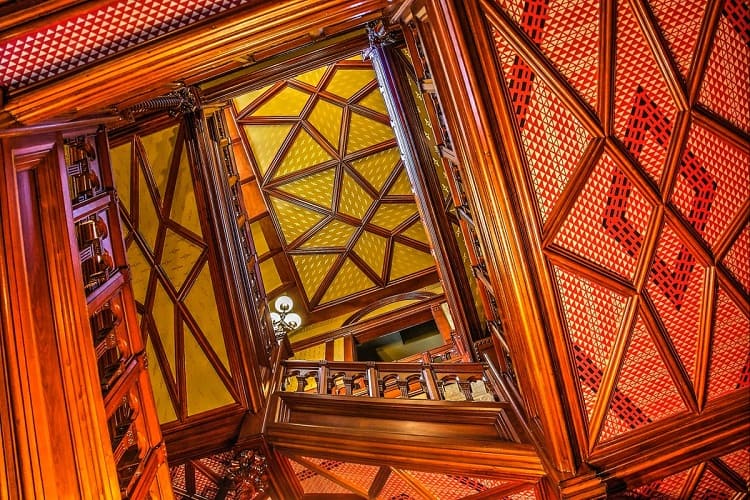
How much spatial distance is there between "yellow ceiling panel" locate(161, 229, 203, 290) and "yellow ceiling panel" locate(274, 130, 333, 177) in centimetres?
358

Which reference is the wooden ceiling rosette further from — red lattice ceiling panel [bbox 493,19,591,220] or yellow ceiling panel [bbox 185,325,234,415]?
yellow ceiling panel [bbox 185,325,234,415]

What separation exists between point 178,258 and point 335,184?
13.2 ft

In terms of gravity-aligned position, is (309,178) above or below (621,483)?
above

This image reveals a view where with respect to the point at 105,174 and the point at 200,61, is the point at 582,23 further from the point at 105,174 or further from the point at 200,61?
the point at 105,174

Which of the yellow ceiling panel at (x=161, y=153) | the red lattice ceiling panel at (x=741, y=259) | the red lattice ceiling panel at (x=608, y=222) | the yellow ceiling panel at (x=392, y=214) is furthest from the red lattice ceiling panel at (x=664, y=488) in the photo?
the yellow ceiling panel at (x=392, y=214)

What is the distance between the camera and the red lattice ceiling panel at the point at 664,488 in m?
4.15

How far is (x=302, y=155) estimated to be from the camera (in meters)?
9.86

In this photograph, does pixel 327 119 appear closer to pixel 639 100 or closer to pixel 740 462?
pixel 639 100

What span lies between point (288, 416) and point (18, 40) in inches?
154

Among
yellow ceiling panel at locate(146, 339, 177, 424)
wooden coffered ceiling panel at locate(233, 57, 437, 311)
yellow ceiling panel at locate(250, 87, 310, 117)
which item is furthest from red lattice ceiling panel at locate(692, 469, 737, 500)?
yellow ceiling panel at locate(250, 87, 310, 117)

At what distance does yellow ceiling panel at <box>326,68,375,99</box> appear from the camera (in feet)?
30.4

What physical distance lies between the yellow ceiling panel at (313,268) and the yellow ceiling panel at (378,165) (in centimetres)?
137

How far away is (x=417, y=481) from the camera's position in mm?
4773

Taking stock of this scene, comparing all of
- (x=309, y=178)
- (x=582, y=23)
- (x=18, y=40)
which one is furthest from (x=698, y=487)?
(x=309, y=178)
